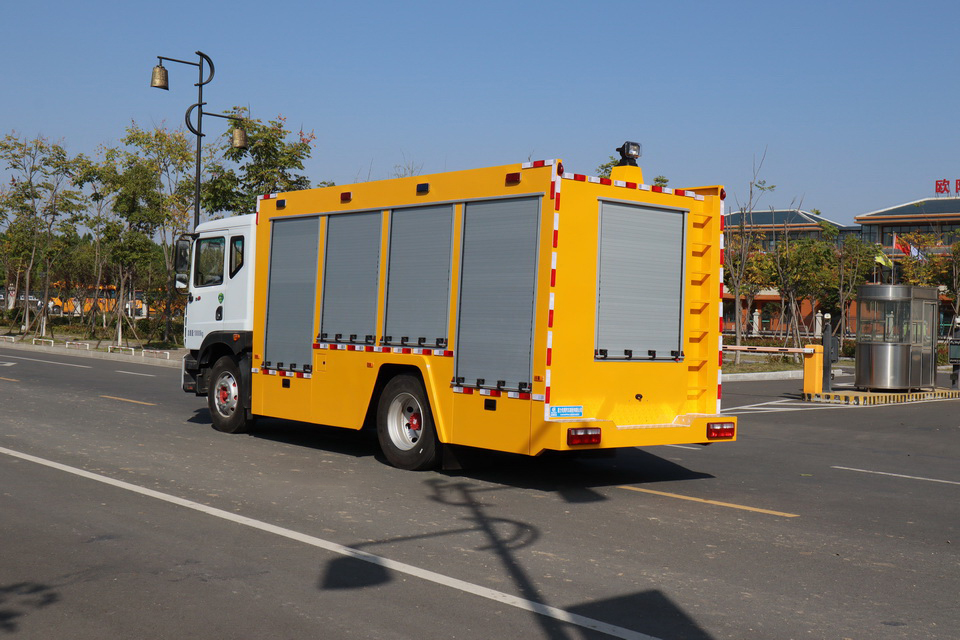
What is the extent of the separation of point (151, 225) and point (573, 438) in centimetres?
3175

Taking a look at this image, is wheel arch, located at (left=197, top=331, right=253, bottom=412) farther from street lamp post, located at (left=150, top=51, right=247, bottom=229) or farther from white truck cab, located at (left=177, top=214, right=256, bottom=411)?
street lamp post, located at (left=150, top=51, right=247, bottom=229)

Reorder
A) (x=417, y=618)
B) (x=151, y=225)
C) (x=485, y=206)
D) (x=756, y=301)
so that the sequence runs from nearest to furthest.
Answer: (x=417, y=618) → (x=485, y=206) → (x=151, y=225) → (x=756, y=301)

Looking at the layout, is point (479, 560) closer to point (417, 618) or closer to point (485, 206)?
point (417, 618)

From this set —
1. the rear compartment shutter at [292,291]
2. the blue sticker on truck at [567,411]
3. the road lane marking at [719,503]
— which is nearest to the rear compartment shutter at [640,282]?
the blue sticker on truck at [567,411]

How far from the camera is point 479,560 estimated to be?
255 inches

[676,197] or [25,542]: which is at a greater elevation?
[676,197]

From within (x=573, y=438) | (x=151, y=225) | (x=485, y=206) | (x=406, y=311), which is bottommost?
(x=573, y=438)

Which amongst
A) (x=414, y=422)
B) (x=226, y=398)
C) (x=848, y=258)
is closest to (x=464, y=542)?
(x=414, y=422)

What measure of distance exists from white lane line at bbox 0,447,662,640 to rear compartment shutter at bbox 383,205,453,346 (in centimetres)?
303

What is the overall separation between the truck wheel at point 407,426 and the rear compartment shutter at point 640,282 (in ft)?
6.55

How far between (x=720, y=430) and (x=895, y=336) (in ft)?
46.5

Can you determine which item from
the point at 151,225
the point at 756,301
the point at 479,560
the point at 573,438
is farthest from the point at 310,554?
the point at 756,301

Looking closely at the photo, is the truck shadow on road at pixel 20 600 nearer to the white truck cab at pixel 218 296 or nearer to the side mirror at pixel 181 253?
the white truck cab at pixel 218 296

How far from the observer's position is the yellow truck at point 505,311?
29.9 ft
